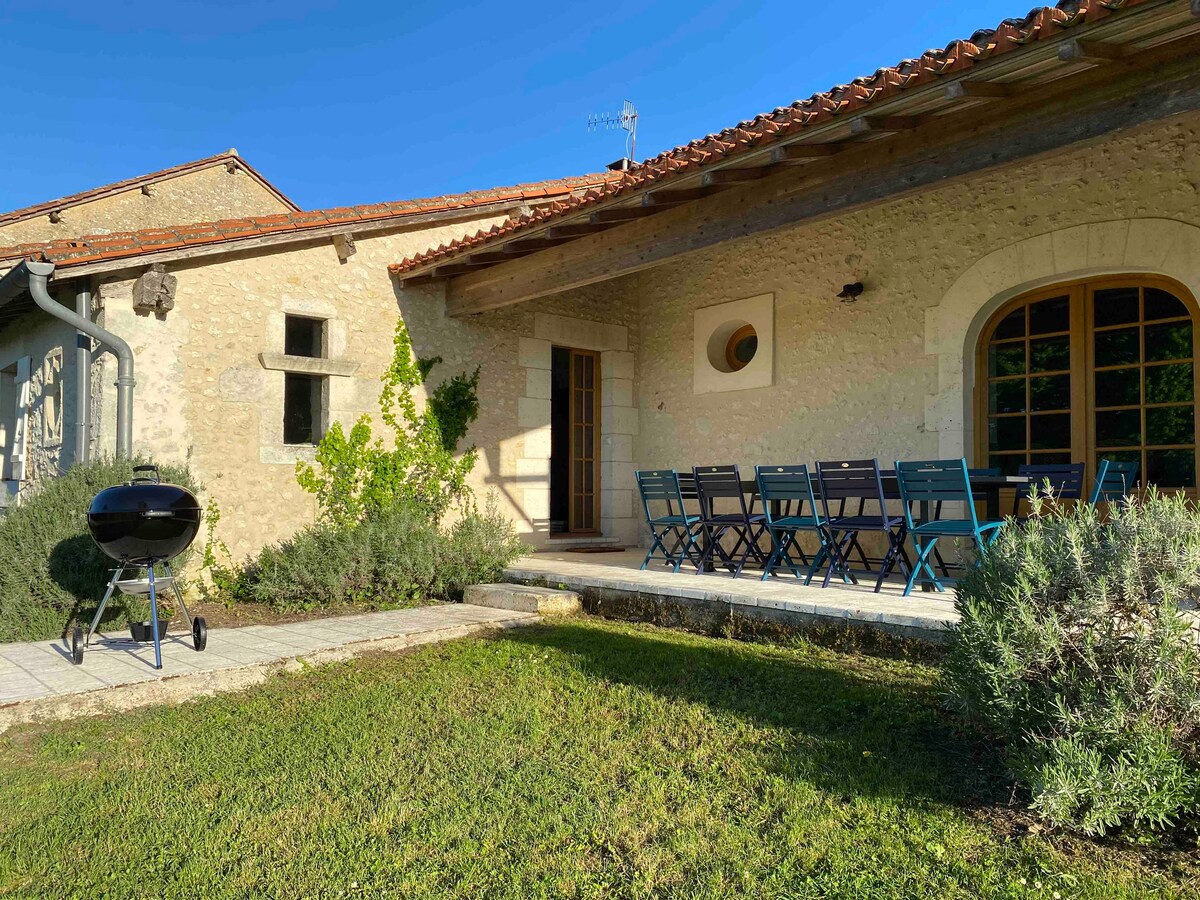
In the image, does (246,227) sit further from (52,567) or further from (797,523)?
(797,523)

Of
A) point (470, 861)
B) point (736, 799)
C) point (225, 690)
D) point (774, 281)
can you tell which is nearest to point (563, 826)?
point (470, 861)

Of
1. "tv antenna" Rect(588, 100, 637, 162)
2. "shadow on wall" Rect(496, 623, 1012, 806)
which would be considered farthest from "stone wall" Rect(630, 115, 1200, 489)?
"tv antenna" Rect(588, 100, 637, 162)

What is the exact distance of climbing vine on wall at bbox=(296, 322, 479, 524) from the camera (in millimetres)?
7379

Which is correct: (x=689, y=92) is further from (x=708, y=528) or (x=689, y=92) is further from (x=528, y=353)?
(x=708, y=528)

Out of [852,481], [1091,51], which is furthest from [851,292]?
[1091,51]

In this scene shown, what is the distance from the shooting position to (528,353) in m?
8.77

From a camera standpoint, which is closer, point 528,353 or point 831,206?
point 831,206

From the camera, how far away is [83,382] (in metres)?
6.41

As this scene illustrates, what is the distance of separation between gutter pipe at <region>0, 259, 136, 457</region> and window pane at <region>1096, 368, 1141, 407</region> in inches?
280

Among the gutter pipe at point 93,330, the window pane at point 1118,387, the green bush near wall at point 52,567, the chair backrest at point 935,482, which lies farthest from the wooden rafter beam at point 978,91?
the gutter pipe at point 93,330

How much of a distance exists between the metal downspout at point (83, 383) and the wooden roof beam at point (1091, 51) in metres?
6.41

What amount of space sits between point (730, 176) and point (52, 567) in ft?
16.0

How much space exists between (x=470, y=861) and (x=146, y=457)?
5.10 meters

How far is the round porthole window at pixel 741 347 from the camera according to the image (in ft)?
28.3
